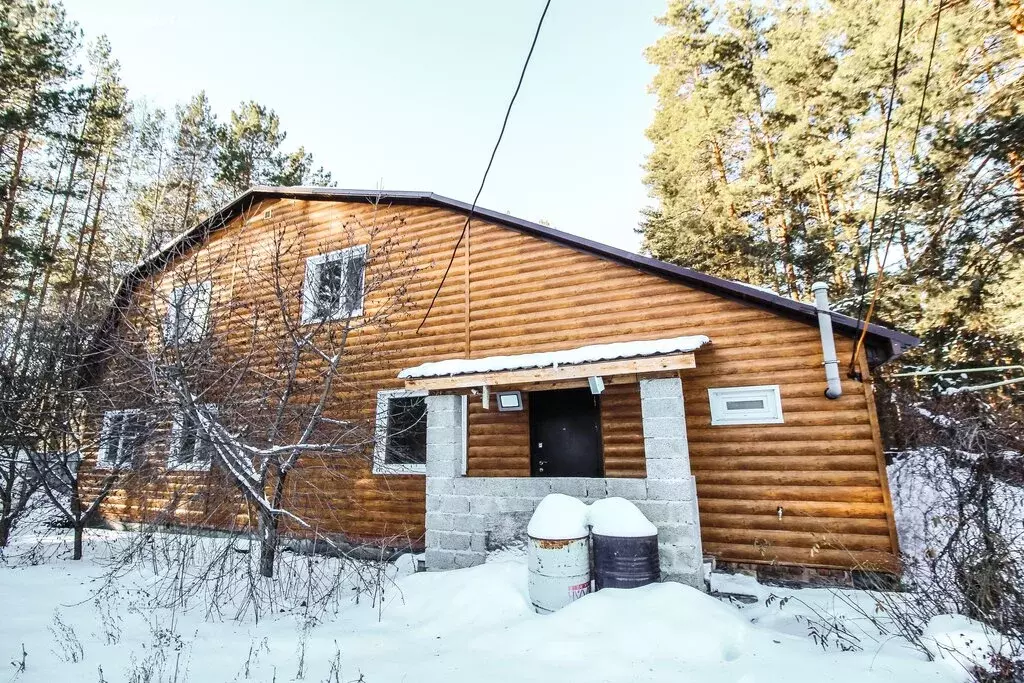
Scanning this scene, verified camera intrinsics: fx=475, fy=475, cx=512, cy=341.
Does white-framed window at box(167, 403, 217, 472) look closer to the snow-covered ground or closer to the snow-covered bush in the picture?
the snow-covered ground

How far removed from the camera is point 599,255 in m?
7.47

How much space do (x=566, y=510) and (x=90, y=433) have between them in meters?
8.63

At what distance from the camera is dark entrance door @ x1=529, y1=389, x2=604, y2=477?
7246 mm

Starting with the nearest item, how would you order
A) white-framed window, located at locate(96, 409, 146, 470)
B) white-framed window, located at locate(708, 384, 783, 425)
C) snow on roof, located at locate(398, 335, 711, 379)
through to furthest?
snow on roof, located at locate(398, 335, 711, 379) < white-framed window, located at locate(708, 384, 783, 425) < white-framed window, located at locate(96, 409, 146, 470)

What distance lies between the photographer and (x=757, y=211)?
15.0 meters

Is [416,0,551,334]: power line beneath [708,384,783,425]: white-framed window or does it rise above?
above

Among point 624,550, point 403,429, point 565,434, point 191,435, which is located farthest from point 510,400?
point 191,435

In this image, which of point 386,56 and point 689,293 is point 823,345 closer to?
point 689,293

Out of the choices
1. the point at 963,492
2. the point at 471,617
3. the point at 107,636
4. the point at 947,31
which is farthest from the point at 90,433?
the point at 947,31

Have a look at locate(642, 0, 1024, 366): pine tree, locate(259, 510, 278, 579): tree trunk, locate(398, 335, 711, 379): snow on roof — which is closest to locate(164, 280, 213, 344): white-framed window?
locate(259, 510, 278, 579): tree trunk

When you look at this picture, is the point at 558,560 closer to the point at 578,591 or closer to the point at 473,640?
the point at 578,591

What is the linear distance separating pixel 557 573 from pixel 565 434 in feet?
9.78

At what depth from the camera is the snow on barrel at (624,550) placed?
15.2 feet

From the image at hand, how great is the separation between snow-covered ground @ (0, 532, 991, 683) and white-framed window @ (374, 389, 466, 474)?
2559 millimetres
